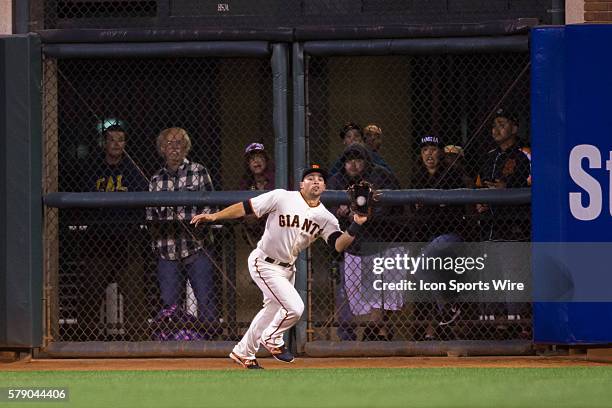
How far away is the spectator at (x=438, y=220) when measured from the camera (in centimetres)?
1213

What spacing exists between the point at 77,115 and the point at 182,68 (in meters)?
1.19

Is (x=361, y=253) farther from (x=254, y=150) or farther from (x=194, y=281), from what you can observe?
(x=194, y=281)

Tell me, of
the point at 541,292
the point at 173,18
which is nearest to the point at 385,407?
the point at 541,292

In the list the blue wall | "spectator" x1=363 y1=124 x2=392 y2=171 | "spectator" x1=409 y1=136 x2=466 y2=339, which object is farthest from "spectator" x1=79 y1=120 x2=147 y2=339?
the blue wall

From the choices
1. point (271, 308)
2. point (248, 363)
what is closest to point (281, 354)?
point (248, 363)

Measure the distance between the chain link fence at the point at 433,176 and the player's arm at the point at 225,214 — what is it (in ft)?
4.46

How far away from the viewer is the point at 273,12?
1243 centimetres

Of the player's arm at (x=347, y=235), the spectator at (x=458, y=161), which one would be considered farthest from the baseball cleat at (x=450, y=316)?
the player's arm at (x=347, y=235)

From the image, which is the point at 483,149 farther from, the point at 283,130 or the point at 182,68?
the point at 182,68

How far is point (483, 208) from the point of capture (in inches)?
479

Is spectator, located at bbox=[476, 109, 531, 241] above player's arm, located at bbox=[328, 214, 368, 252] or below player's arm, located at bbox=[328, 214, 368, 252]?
above

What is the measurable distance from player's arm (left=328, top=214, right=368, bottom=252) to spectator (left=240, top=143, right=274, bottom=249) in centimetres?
129

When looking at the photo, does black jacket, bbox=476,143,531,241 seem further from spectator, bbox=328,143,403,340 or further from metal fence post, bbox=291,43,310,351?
metal fence post, bbox=291,43,310,351

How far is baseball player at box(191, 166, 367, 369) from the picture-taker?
11.2 m
